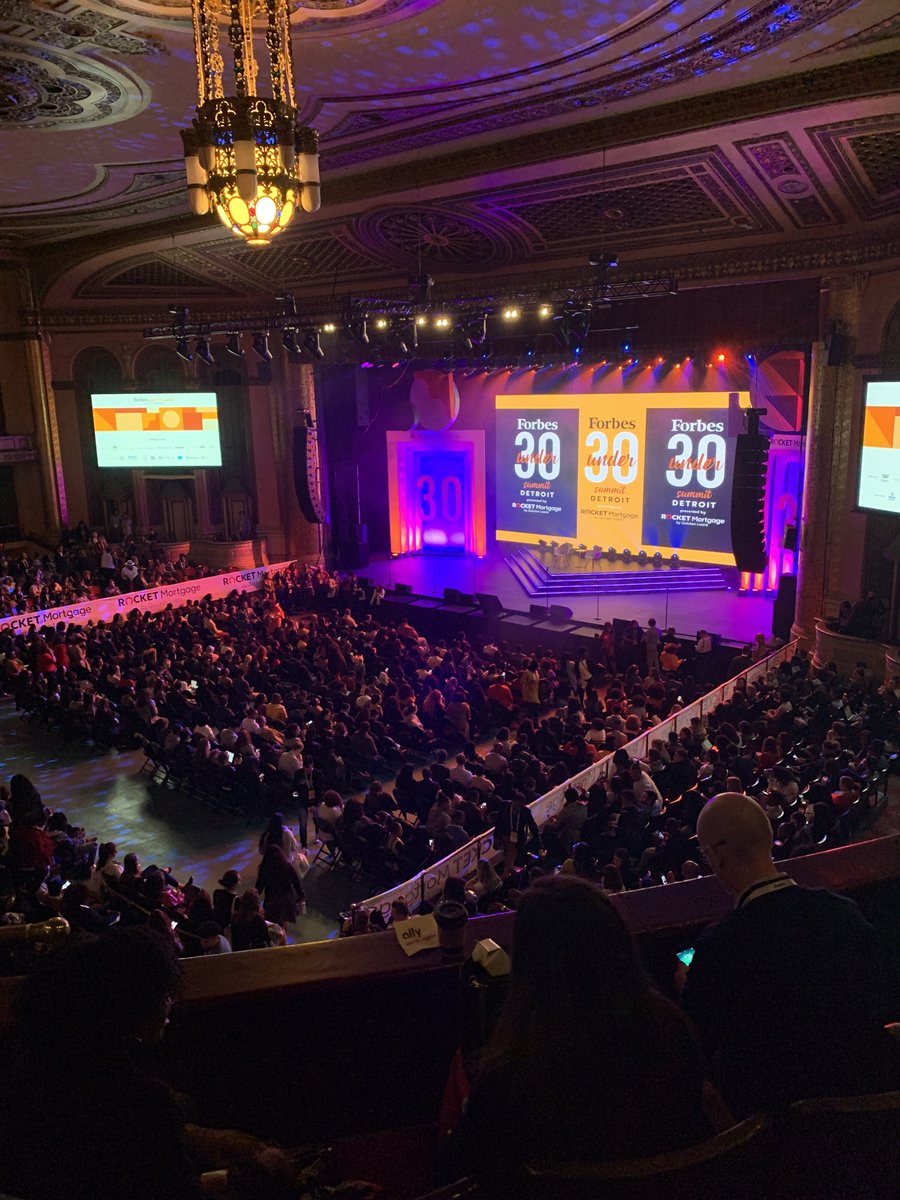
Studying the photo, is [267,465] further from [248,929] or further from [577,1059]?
[577,1059]

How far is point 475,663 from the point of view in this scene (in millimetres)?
13227

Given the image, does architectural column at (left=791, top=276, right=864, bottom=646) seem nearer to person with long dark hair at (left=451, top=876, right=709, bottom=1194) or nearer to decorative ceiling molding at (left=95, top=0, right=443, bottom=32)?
decorative ceiling molding at (left=95, top=0, right=443, bottom=32)

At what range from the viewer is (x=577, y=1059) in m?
1.59

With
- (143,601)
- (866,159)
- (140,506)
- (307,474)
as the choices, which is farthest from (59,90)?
(140,506)

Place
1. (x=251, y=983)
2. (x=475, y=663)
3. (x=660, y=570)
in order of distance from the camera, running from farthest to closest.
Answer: (x=660, y=570), (x=475, y=663), (x=251, y=983)

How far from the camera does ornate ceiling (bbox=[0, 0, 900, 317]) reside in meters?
7.23

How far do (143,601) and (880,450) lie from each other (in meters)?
13.3

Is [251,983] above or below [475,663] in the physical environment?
above

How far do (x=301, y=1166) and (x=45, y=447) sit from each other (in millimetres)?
21243

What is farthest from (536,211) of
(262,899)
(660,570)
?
(262,899)

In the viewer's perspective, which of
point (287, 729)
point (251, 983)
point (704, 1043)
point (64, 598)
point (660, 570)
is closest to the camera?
point (704, 1043)

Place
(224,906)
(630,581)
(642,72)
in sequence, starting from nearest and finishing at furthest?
(224,906)
(642,72)
(630,581)

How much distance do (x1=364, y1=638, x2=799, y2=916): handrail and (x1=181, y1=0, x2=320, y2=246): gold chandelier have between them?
15.5ft

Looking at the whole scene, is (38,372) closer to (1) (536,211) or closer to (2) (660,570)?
(1) (536,211)
